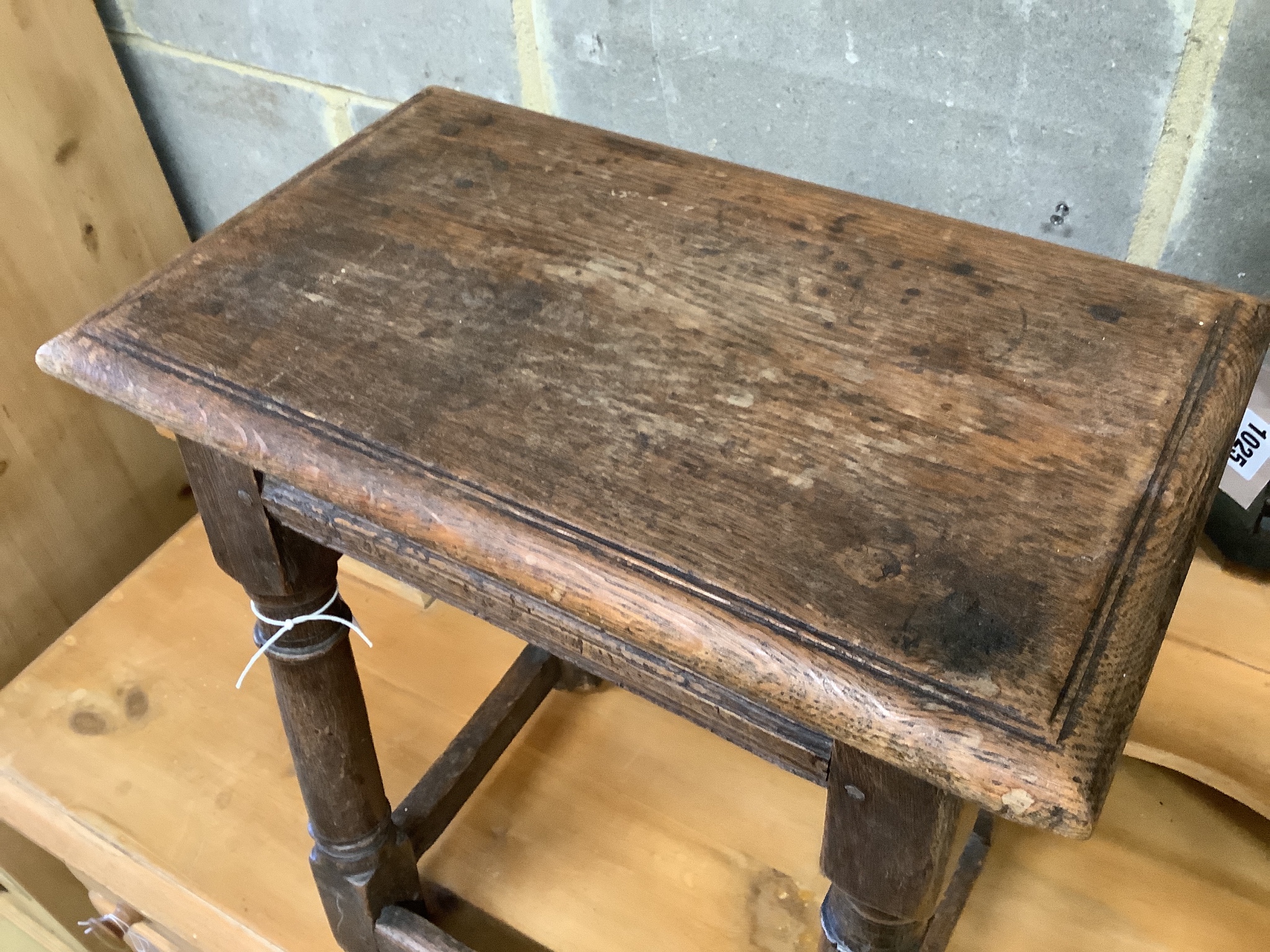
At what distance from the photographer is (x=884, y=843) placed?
47cm

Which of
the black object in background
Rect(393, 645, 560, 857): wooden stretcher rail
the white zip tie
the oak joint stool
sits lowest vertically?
Rect(393, 645, 560, 857): wooden stretcher rail

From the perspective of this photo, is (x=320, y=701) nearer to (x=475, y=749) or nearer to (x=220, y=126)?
(x=475, y=749)

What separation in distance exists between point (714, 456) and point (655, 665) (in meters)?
0.10

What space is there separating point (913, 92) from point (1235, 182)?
0.24 m

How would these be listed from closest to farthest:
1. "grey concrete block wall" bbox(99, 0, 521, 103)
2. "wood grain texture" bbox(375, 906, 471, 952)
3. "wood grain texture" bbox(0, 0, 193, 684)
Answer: "wood grain texture" bbox(375, 906, 471, 952) < "grey concrete block wall" bbox(99, 0, 521, 103) < "wood grain texture" bbox(0, 0, 193, 684)

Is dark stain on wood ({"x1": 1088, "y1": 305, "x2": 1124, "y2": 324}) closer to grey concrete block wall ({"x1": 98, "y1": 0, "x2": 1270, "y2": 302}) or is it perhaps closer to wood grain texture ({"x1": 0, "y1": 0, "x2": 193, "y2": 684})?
grey concrete block wall ({"x1": 98, "y1": 0, "x2": 1270, "y2": 302})

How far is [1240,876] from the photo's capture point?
0.91 metres

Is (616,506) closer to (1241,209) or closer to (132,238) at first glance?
(1241,209)

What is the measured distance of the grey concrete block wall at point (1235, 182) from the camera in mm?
688

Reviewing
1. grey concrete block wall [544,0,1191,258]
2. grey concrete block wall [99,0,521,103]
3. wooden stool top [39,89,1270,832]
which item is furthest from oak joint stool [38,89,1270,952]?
grey concrete block wall [99,0,521,103]

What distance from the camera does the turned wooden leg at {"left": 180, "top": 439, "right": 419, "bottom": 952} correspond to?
0.59 metres

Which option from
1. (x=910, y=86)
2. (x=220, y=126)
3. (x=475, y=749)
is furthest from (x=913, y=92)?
(x=220, y=126)

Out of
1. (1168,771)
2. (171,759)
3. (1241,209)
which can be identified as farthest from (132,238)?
(1168,771)

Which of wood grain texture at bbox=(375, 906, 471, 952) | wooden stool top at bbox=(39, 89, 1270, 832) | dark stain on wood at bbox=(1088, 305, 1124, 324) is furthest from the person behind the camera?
wood grain texture at bbox=(375, 906, 471, 952)
